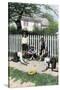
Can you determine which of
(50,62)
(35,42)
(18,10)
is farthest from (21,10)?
(50,62)

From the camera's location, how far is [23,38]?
0.94 meters

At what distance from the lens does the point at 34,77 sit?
0.95m

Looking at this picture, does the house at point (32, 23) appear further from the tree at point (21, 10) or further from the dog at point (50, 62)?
the dog at point (50, 62)

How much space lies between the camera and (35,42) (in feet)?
3.12

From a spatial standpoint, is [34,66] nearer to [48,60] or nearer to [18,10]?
[48,60]

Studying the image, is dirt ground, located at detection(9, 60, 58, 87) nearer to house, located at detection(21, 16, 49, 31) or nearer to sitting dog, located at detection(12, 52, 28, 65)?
sitting dog, located at detection(12, 52, 28, 65)

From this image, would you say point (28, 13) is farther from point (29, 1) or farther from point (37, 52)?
point (37, 52)

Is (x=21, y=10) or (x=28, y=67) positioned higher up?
(x=21, y=10)

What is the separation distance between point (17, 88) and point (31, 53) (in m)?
0.16

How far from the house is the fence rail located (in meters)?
0.04

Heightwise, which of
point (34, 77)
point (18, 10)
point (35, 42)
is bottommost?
point (34, 77)

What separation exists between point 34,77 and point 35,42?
0.51ft

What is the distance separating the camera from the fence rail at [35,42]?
36.9 inches

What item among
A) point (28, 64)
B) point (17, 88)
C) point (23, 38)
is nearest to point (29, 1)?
point (23, 38)
